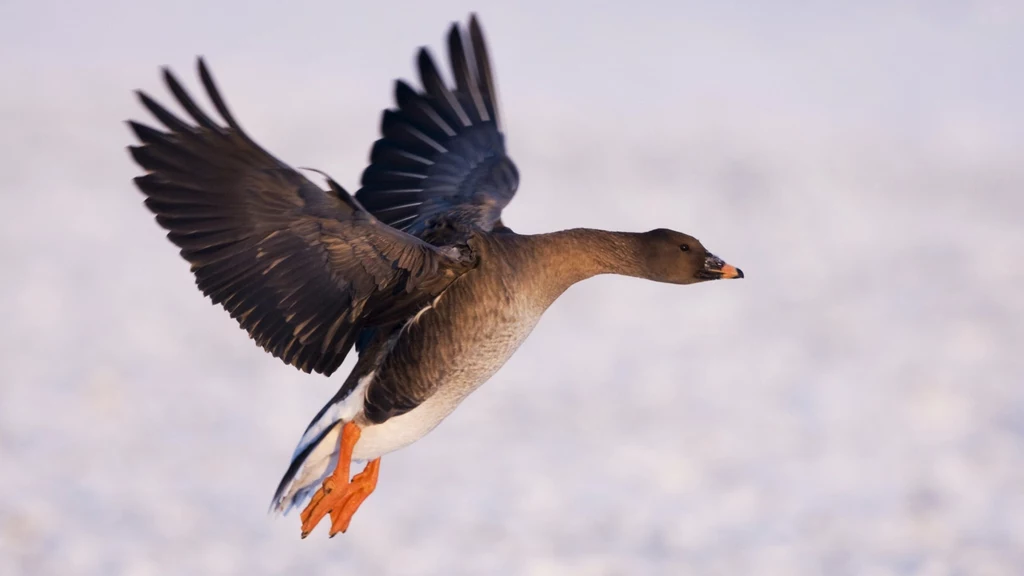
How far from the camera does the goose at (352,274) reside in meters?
5.37

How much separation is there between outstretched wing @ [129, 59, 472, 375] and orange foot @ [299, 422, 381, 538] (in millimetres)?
420

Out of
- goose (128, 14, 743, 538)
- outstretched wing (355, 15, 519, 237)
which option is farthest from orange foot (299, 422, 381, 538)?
outstretched wing (355, 15, 519, 237)

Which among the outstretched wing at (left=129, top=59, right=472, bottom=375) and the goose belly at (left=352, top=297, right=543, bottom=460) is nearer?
the outstretched wing at (left=129, top=59, right=472, bottom=375)

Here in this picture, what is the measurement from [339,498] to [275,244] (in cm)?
137

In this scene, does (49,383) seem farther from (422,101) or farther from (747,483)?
(747,483)

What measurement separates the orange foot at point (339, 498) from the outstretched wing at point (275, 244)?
420mm

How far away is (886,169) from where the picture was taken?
15680 millimetres

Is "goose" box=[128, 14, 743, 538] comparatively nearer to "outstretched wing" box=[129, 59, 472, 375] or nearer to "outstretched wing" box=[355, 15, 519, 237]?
"outstretched wing" box=[129, 59, 472, 375]

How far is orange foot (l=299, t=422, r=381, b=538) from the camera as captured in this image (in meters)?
6.11

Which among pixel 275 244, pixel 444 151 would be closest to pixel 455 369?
pixel 275 244

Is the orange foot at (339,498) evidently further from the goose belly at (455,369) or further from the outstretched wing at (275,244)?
the outstretched wing at (275,244)

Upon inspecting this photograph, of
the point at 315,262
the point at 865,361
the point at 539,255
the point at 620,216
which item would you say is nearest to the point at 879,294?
the point at 865,361

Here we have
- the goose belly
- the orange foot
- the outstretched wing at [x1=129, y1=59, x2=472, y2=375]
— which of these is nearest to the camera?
the outstretched wing at [x1=129, y1=59, x2=472, y2=375]

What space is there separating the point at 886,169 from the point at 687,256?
33.1 feet
